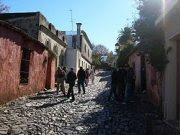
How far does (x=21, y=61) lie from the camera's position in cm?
1872

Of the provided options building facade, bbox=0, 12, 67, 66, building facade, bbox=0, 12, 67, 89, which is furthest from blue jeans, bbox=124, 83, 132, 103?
building facade, bbox=0, 12, 67, 66

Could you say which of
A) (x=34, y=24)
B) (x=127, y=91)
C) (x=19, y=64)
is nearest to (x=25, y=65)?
(x=19, y=64)

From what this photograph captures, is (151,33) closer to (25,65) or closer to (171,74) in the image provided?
(171,74)

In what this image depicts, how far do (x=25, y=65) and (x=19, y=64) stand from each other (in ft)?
5.64

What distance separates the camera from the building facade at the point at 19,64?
15.4 metres

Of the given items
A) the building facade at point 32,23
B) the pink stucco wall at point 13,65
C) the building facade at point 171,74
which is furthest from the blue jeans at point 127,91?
the building facade at point 32,23

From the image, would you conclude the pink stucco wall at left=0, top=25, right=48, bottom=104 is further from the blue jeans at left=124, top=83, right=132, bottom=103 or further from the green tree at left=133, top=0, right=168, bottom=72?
the green tree at left=133, top=0, right=168, bottom=72

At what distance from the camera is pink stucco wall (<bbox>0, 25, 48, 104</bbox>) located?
50.3 feet

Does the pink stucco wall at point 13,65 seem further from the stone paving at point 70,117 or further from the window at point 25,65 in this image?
the stone paving at point 70,117

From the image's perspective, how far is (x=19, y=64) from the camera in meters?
17.7

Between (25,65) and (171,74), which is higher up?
(25,65)

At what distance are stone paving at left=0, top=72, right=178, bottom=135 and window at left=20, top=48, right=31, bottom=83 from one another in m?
1.69

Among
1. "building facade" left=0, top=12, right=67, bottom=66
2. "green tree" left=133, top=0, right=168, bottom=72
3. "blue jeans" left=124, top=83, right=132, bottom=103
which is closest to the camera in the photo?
"green tree" left=133, top=0, right=168, bottom=72

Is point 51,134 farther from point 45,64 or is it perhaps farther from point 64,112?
point 45,64
